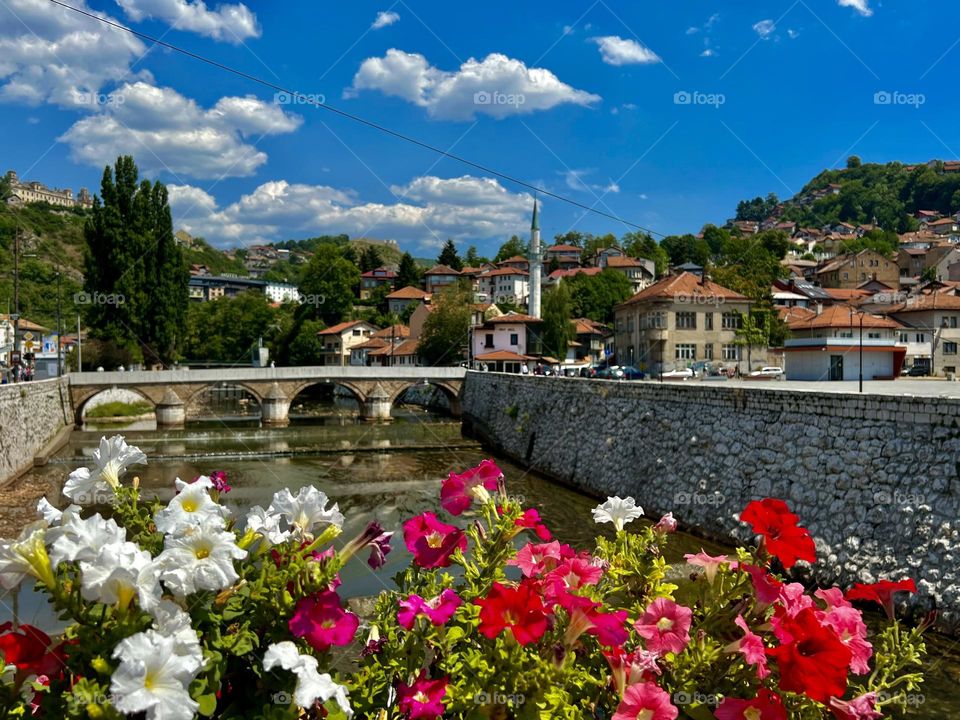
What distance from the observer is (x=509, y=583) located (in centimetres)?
268

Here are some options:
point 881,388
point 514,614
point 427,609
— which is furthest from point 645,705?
point 881,388

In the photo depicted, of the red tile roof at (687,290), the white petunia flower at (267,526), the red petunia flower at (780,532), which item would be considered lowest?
the red petunia flower at (780,532)

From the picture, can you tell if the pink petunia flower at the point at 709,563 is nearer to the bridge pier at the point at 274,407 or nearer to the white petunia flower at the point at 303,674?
the white petunia flower at the point at 303,674

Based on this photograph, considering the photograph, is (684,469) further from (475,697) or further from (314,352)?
(314,352)

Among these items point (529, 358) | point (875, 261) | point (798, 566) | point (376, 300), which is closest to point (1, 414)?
point (798, 566)

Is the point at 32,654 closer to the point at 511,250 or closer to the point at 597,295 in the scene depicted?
the point at 597,295

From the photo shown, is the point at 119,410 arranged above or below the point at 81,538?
below

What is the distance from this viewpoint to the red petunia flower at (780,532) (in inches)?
91.0

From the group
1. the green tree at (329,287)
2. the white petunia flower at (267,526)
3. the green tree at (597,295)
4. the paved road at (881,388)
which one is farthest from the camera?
the green tree at (329,287)

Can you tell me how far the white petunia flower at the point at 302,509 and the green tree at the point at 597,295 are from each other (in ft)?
235

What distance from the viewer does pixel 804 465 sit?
13.6 metres

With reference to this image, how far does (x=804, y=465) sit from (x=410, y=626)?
13.2 metres

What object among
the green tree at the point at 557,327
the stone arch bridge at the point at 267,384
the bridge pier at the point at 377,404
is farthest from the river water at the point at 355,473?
the green tree at the point at 557,327

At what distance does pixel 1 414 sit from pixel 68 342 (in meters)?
A: 33.7
